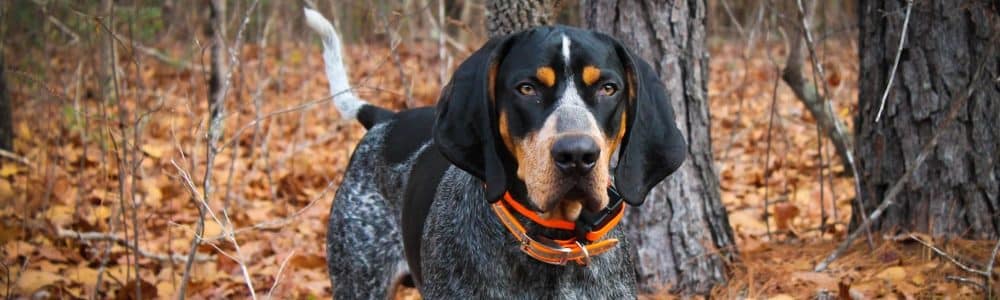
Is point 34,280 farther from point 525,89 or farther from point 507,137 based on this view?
point 525,89

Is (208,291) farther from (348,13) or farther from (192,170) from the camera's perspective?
(348,13)

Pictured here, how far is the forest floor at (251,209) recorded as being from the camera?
15.1 feet

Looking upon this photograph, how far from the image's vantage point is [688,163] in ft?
15.4

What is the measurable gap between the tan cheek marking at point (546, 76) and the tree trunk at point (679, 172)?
1.73 meters

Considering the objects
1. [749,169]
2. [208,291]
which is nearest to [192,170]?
[208,291]

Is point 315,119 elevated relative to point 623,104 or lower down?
lower down

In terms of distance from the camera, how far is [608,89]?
2.88 m

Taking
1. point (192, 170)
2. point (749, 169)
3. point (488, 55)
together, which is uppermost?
point (488, 55)

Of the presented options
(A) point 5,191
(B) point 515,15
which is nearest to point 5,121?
(A) point 5,191

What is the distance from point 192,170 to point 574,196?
4282mm

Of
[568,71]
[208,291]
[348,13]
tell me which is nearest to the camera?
[568,71]

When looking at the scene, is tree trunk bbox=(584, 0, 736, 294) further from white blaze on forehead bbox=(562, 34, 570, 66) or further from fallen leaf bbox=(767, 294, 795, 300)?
white blaze on forehead bbox=(562, 34, 570, 66)

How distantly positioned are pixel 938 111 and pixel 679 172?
1.19 meters

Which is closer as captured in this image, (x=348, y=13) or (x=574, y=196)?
(x=574, y=196)
